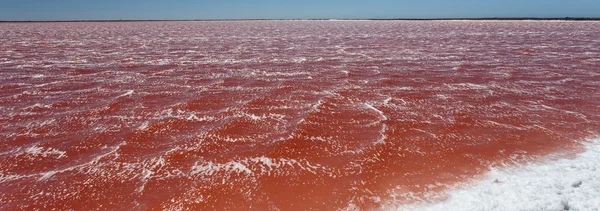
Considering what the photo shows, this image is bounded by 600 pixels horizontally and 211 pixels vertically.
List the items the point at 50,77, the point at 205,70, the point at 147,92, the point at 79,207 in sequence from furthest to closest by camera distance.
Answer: the point at 205,70
the point at 50,77
the point at 147,92
the point at 79,207

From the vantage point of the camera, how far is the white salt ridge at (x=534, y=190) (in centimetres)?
349

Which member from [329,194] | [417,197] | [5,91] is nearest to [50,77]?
[5,91]

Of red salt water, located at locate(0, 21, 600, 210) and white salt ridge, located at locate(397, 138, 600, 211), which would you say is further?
red salt water, located at locate(0, 21, 600, 210)

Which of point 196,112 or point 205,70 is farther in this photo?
point 205,70

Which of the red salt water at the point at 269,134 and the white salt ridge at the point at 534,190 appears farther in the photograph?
the red salt water at the point at 269,134

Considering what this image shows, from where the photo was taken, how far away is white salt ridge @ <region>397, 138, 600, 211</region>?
3494 millimetres

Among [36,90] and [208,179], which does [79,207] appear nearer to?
[208,179]

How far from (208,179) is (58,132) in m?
3.19

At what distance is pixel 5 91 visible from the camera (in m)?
8.60

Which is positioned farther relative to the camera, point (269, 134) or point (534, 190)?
point (269, 134)

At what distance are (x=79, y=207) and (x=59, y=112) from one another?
4003mm

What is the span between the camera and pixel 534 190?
148 inches

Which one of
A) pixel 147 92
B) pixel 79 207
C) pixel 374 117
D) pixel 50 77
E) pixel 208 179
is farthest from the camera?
pixel 50 77

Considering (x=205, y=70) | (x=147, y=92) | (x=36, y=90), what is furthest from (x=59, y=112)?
(x=205, y=70)
